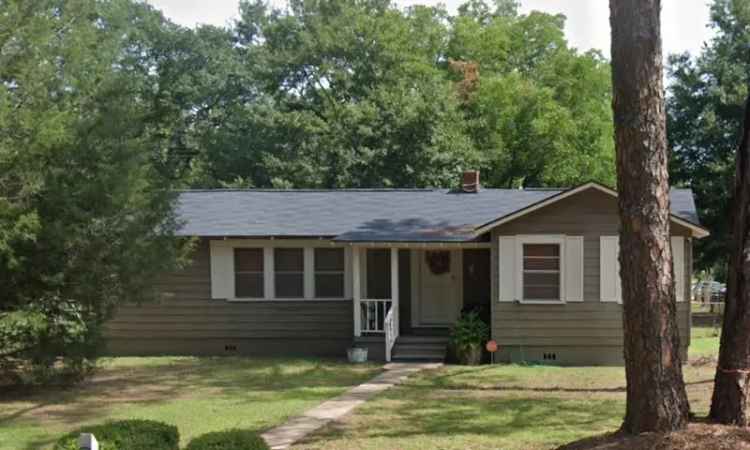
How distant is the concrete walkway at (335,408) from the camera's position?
30.0 feet

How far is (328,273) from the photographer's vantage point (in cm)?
1764

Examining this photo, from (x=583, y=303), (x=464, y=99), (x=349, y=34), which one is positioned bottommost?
(x=583, y=303)

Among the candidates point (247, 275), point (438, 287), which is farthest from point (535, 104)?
point (247, 275)

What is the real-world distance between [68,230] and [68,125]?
5.75 ft

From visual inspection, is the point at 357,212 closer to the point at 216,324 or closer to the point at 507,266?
the point at 216,324

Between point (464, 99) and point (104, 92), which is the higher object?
point (464, 99)

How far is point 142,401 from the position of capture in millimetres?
12000

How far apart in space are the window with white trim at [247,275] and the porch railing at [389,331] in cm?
310

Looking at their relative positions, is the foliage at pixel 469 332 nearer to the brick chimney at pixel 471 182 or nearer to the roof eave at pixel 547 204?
the roof eave at pixel 547 204

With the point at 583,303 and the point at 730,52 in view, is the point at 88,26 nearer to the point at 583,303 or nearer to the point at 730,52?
the point at 583,303

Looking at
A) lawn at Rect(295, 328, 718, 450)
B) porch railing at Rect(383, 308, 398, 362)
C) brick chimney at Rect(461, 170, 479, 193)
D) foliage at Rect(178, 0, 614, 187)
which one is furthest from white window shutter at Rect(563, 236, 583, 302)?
foliage at Rect(178, 0, 614, 187)

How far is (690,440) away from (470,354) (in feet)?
31.8

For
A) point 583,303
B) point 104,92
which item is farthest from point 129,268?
point 583,303


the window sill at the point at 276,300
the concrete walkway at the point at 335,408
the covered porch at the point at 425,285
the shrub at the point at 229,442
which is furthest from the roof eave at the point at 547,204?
the shrub at the point at 229,442
